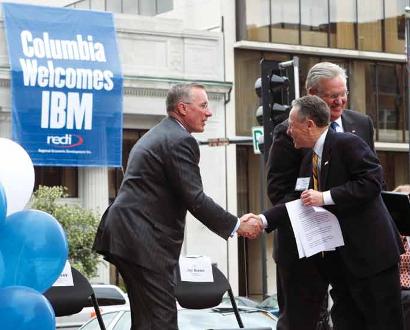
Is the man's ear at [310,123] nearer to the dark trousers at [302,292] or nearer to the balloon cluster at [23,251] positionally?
the dark trousers at [302,292]

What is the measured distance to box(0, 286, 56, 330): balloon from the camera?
711 cm

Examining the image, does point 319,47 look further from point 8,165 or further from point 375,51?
point 8,165

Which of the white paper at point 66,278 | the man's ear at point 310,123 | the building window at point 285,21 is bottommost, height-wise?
the white paper at point 66,278

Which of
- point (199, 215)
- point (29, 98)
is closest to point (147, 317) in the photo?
point (199, 215)

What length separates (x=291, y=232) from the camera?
815 centimetres

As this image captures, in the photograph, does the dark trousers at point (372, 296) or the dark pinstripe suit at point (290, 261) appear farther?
the dark pinstripe suit at point (290, 261)

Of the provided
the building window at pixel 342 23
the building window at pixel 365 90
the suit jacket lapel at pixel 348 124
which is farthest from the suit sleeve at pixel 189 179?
the building window at pixel 342 23

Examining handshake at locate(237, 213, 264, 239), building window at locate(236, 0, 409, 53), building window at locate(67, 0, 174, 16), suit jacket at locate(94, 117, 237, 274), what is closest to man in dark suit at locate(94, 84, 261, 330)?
suit jacket at locate(94, 117, 237, 274)

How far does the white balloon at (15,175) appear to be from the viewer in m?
7.58

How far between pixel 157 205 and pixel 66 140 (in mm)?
29451

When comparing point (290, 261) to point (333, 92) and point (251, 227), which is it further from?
point (333, 92)

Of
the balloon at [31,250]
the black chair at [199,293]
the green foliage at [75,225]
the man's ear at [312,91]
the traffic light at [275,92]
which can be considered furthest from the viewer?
the green foliage at [75,225]

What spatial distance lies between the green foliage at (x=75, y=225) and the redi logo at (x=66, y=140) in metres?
1.93

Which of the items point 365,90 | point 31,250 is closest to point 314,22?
point 365,90
